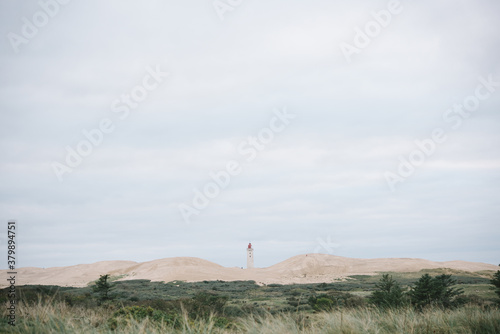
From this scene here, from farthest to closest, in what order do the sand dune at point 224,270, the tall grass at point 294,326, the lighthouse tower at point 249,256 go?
the lighthouse tower at point 249,256
the sand dune at point 224,270
the tall grass at point 294,326

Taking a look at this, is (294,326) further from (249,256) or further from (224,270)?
(249,256)

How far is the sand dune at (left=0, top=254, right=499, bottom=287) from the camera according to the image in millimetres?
57000

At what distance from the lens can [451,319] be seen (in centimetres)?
1014

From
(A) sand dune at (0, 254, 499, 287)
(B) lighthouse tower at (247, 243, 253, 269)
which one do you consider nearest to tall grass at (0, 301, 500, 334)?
(A) sand dune at (0, 254, 499, 287)

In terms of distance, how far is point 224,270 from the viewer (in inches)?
2505

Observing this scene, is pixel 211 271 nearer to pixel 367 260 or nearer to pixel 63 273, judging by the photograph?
pixel 63 273

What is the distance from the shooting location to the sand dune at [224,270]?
2244 inches

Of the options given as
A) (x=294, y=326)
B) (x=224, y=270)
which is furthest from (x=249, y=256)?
(x=294, y=326)

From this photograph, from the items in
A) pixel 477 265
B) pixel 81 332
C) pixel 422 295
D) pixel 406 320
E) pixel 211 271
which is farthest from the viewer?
pixel 477 265

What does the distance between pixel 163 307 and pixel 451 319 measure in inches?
406

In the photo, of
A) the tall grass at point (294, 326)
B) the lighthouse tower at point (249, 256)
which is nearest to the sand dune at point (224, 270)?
the lighthouse tower at point (249, 256)

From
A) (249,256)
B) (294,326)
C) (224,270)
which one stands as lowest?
(224,270)

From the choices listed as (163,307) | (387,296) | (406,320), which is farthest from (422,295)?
(163,307)

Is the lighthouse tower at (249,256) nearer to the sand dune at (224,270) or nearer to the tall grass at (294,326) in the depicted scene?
the sand dune at (224,270)
